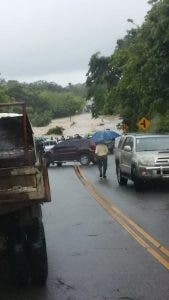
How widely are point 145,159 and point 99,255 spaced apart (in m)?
10.8

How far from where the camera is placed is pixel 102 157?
2867 centimetres

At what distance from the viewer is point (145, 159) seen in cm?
2141

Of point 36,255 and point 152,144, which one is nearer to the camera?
point 36,255

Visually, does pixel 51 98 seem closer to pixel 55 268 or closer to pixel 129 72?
pixel 129 72

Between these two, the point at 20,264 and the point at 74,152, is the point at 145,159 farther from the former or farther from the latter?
the point at 74,152

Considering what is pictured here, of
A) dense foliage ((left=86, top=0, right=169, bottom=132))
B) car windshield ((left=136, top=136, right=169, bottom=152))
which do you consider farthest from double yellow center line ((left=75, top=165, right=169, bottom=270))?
dense foliage ((left=86, top=0, right=169, bottom=132))

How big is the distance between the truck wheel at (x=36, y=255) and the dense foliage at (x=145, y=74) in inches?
991

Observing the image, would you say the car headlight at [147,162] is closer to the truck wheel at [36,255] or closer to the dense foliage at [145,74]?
the truck wheel at [36,255]

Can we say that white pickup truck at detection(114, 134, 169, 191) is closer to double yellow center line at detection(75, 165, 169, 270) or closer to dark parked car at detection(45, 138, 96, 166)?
double yellow center line at detection(75, 165, 169, 270)

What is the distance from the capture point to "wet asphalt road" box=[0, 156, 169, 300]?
8320 millimetres

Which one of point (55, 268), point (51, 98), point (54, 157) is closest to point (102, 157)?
point (54, 157)

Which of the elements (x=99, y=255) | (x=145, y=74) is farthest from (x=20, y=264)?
(x=145, y=74)

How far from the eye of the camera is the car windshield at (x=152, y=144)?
873 inches

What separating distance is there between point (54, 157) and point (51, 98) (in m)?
122
